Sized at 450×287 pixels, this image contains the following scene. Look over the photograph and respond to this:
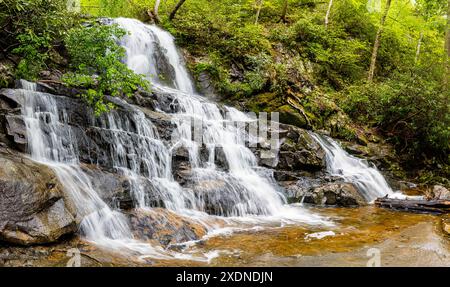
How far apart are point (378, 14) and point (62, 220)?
19.7m

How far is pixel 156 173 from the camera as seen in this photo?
8.66 metres

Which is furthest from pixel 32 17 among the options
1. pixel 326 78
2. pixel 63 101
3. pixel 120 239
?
pixel 326 78

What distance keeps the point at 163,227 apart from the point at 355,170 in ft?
27.4

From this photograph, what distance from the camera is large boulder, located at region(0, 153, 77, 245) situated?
5047 millimetres

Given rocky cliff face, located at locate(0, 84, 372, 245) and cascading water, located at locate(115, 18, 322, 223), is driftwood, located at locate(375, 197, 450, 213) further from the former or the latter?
cascading water, located at locate(115, 18, 322, 223)

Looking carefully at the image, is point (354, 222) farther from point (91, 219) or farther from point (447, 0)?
point (447, 0)

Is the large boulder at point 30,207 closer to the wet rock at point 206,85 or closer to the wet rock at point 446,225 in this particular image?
the wet rock at point 446,225

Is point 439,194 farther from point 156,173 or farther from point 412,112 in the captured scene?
point 156,173

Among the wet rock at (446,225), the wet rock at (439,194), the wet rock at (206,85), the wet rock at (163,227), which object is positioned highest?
the wet rock at (206,85)

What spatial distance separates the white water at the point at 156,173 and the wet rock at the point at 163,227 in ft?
0.70

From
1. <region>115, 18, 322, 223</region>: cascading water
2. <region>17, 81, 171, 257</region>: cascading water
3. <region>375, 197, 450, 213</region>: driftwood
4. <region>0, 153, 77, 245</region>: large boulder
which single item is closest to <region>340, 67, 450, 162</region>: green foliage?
<region>375, 197, 450, 213</region>: driftwood

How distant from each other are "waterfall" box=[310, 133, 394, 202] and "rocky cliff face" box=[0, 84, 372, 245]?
1.88ft

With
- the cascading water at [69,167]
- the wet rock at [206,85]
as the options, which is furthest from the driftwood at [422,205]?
the wet rock at [206,85]

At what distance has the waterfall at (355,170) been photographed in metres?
11.5
